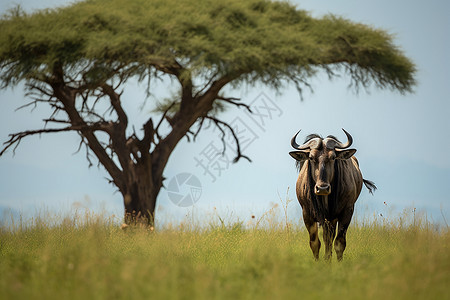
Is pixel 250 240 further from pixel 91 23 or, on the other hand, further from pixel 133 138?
pixel 91 23

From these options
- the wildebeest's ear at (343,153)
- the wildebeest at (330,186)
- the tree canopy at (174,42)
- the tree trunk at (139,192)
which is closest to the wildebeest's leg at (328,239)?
the wildebeest at (330,186)

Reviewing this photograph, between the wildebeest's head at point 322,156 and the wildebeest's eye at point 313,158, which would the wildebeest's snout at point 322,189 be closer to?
the wildebeest's head at point 322,156

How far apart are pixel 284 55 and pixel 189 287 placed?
903 cm

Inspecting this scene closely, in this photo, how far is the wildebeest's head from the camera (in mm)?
6555

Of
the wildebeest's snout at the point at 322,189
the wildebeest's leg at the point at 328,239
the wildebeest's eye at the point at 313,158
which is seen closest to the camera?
the wildebeest's snout at the point at 322,189

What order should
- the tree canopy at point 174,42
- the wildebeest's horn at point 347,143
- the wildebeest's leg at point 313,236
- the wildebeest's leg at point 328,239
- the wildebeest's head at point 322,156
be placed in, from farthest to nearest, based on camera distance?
the tree canopy at point 174,42
the wildebeest's leg at point 313,236
the wildebeest's leg at point 328,239
the wildebeest's horn at point 347,143
the wildebeest's head at point 322,156

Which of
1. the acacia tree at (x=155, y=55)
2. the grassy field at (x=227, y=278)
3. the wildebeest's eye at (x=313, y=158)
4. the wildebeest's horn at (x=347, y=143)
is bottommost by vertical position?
the grassy field at (x=227, y=278)

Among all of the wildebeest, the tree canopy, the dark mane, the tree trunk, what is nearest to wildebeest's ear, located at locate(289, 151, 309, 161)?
the wildebeest

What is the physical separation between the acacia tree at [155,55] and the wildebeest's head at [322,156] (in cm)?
542

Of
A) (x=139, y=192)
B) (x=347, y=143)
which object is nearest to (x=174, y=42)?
(x=139, y=192)

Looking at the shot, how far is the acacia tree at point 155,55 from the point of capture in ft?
39.9

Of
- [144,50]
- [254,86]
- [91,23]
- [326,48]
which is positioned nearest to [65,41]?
[91,23]

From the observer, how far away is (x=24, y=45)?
12352mm

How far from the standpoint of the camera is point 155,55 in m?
11.7
